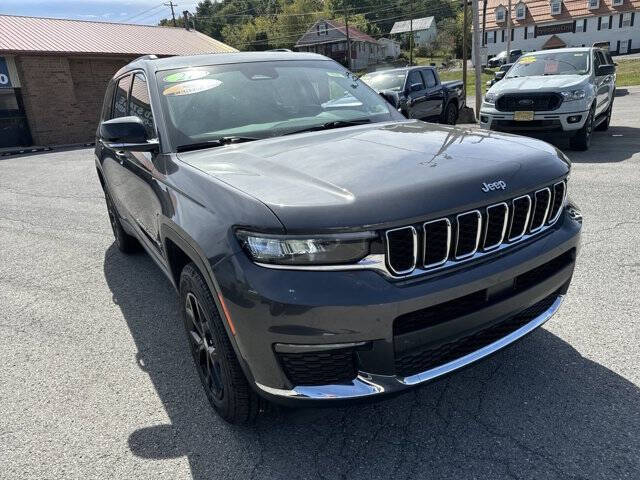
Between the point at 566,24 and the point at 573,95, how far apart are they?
232 ft

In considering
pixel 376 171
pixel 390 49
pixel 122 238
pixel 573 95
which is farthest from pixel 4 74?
pixel 390 49

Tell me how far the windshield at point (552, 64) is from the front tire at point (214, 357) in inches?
382

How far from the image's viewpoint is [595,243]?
4.69m

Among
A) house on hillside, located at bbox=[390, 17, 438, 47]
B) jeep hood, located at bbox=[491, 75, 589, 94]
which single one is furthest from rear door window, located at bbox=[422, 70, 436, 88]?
house on hillside, located at bbox=[390, 17, 438, 47]

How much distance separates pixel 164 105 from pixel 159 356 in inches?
62.6

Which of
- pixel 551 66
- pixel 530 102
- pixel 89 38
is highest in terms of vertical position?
pixel 89 38

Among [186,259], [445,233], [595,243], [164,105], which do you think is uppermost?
[164,105]

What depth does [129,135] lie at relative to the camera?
9.55 ft

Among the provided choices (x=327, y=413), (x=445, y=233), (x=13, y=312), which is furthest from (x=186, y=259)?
(x=13, y=312)

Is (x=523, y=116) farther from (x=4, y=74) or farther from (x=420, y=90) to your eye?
(x=4, y=74)

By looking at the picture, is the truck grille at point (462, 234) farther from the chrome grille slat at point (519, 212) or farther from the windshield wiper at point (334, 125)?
the windshield wiper at point (334, 125)

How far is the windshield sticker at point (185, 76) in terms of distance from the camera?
10.9 ft

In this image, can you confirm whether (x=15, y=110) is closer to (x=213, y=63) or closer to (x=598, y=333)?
(x=213, y=63)

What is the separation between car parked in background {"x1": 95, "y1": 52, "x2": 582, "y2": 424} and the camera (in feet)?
6.32
